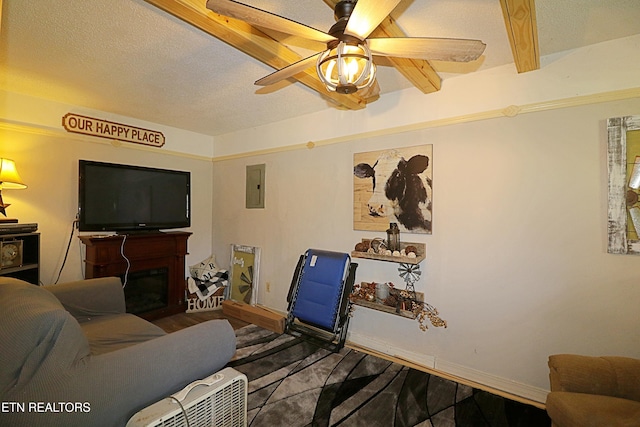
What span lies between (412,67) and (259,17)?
1229 millimetres

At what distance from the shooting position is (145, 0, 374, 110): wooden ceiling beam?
140cm

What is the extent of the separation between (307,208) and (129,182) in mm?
2099

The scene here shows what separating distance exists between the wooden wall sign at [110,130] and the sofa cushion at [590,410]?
4.36 metres

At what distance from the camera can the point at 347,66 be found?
123 centimetres

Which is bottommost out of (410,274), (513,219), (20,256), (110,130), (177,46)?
(410,274)

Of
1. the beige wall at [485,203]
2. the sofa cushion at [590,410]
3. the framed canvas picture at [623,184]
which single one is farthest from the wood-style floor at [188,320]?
the framed canvas picture at [623,184]

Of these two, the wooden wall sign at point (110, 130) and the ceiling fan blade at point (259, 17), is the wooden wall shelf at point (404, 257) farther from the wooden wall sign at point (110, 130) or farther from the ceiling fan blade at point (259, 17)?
the wooden wall sign at point (110, 130)

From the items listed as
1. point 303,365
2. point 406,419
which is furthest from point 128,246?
point 406,419

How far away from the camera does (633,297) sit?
5.72 feet

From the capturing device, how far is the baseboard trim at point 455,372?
2016 millimetres

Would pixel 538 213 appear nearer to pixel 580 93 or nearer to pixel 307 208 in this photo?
pixel 580 93

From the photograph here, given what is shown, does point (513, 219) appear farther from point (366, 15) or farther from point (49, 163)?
point (49, 163)

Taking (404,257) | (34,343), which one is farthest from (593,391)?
(34,343)

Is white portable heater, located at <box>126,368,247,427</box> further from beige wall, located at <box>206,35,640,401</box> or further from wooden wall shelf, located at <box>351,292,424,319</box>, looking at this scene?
beige wall, located at <box>206,35,640,401</box>
